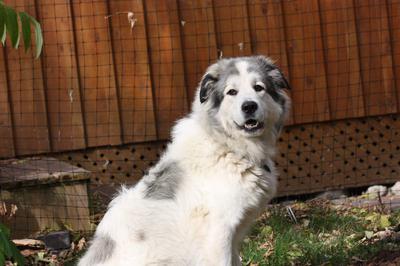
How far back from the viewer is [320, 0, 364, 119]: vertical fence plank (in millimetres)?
8109

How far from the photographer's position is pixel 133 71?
25.6 ft

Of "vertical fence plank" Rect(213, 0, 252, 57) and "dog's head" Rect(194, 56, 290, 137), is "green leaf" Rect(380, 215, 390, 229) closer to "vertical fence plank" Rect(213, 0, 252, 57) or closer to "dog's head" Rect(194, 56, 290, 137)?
"dog's head" Rect(194, 56, 290, 137)

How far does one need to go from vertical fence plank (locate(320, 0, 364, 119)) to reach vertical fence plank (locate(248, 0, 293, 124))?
0.49 meters

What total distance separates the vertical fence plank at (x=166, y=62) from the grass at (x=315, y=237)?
1.61 metres

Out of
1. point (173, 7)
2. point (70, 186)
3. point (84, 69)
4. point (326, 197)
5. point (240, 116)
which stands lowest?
point (326, 197)

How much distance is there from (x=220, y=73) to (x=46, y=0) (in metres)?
3.13

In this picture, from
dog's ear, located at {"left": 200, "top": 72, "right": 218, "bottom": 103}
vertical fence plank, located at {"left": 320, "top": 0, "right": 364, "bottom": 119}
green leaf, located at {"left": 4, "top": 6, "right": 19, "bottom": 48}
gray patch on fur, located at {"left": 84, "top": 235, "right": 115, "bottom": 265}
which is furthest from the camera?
vertical fence plank, located at {"left": 320, "top": 0, "right": 364, "bottom": 119}

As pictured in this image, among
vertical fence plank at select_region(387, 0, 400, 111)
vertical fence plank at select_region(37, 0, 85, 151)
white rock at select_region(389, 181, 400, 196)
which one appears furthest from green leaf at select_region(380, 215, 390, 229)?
vertical fence plank at select_region(37, 0, 85, 151)

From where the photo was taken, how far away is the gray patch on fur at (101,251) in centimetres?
458

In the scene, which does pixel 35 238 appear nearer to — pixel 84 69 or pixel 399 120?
pixel 84 69

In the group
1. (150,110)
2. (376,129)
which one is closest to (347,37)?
(376,129)

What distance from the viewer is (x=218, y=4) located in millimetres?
7910

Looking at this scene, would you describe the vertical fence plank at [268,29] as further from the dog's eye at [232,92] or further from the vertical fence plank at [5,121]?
the dog's eye at [232,92]

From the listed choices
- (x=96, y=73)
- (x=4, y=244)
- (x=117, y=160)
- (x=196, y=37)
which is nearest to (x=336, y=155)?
(x=196, y=37)
